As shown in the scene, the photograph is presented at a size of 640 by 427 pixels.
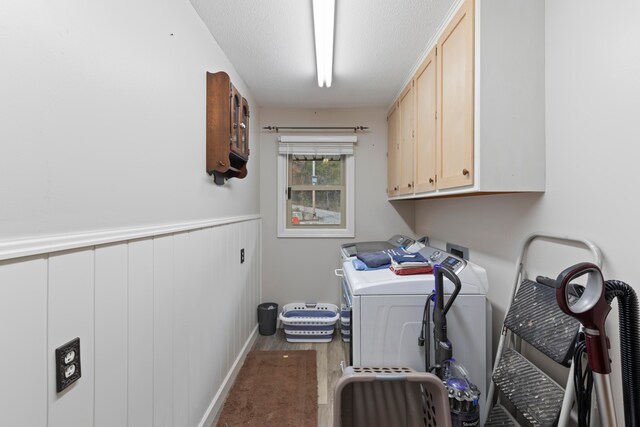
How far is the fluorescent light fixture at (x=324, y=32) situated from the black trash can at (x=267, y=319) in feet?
7.53

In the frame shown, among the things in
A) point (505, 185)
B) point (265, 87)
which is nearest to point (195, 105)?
point (265, 87)

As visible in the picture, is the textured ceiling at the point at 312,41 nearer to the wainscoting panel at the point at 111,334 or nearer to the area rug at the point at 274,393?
the wainscoting panel at the point at 111,334

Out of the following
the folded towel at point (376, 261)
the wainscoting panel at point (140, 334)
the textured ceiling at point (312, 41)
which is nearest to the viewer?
the wainscoting panel at point (140, 334)

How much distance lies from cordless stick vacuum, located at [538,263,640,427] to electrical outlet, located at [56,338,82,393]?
1297 mm

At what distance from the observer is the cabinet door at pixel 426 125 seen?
5.72 ft

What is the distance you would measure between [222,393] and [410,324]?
1382mm

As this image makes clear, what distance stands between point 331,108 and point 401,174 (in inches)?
47.7

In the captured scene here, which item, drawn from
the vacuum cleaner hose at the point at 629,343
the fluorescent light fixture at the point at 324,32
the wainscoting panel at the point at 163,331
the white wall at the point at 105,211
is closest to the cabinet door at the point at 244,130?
the white wall at the point at 105,211

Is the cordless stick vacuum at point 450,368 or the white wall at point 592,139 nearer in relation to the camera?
the white wall at point 592,139

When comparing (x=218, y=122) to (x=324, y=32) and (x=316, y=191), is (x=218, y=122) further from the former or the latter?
(x=316, y=191)

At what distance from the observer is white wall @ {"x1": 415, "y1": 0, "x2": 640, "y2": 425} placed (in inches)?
36.9

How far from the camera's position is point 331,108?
124 inches

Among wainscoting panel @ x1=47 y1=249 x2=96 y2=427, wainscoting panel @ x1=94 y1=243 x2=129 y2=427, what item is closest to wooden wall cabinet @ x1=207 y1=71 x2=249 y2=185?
wainscoting panel @ x1=94 y1=243 x2=129 y2=427

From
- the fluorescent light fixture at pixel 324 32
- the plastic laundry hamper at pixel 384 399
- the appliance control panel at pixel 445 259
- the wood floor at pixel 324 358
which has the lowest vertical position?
the wood floor at pixel 324 358
